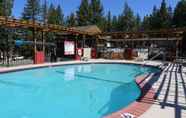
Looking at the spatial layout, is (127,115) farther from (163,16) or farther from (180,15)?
(163,16)

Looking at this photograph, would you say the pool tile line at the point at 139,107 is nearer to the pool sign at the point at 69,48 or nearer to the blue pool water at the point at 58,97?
the blue pool water at the point at 58,97

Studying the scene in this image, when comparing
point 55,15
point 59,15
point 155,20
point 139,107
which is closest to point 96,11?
point 55,15

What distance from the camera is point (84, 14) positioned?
143 ft

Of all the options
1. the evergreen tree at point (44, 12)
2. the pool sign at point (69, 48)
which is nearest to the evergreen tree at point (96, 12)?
the evergreen tree at point (44, 12)

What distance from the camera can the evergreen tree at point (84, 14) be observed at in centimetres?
4316

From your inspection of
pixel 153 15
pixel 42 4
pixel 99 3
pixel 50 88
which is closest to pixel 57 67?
pixel 50 88

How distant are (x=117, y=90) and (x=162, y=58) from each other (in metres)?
13.9

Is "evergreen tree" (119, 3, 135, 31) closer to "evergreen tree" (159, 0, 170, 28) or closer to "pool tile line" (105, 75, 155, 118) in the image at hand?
"evergreen tree" (159, 0, 170, 28)

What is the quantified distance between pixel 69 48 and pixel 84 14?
23762mm

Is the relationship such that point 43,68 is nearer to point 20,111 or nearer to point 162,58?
point 20,111

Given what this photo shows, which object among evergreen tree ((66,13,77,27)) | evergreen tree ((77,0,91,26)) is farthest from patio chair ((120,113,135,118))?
evergreen tree ((66,13,77,27))

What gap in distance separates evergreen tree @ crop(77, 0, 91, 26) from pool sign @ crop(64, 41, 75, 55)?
22150 mm

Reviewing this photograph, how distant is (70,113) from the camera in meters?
6.59

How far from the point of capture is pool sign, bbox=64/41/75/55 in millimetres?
20814
